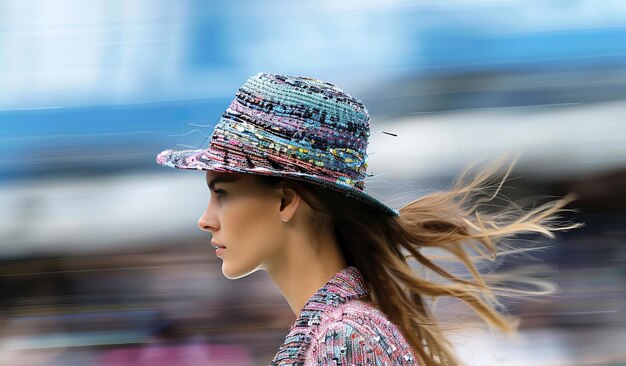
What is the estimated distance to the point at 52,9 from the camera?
2.82 metres

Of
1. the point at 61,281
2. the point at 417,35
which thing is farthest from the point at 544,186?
the point at 61,281

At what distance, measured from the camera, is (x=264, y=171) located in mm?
1215

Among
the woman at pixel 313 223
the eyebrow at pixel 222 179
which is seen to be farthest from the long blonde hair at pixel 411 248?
the eyebrow at pixel 222 179

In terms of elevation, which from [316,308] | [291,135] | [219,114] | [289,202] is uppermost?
[291,135]

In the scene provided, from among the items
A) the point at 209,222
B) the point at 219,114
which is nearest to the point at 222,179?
the point at 209,222

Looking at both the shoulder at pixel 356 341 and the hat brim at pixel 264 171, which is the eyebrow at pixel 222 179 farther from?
the shoulder at pixel 356 341

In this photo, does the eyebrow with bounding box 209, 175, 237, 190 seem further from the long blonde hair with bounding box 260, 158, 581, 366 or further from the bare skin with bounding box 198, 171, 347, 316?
the long blonde hair with bounding box 260, 158, 581, 366

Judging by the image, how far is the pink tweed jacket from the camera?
1.11 meters

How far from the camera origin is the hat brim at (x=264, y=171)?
3.99 feet

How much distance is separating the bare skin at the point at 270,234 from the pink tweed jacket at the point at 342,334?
48 millimetres

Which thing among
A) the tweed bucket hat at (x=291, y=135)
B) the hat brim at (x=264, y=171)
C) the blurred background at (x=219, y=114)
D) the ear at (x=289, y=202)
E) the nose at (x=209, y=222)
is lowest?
the blurred background at (x=219, y=114)

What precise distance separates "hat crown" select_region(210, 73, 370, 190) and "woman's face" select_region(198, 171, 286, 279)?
61 millimetres

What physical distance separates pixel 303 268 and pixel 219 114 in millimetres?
1501

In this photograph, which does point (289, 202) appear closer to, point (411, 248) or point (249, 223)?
point (249, 223)
